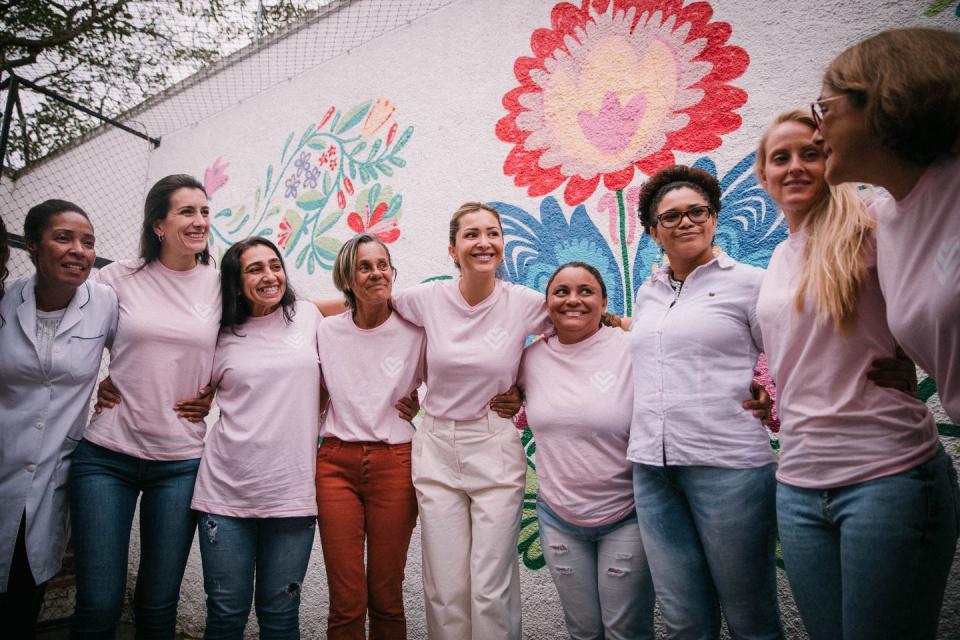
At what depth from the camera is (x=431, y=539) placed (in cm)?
212

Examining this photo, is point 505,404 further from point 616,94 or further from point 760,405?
point 616,94

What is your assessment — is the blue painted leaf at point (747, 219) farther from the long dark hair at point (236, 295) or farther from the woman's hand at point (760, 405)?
the long dark hair at point (236, 295)

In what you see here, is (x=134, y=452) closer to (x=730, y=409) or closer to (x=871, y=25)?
(x=730, y=409)

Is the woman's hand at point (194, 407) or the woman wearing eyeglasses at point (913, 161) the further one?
the woman's hand at point (194, 407)

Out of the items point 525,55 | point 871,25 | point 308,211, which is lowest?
point 308,211

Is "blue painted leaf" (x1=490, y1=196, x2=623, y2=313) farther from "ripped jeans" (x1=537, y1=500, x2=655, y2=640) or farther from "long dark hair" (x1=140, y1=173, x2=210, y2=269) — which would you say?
"long dark hair" (x1=140, y1=173, x2=210, y2=269)

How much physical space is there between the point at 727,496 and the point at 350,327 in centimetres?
157

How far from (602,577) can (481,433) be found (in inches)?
25.9

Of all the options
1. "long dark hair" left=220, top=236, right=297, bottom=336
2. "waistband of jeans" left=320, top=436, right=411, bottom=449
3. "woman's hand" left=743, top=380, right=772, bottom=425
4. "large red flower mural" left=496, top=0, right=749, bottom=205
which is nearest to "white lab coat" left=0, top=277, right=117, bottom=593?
"long dark hair" left=220, top=236, right=297, bottom=336

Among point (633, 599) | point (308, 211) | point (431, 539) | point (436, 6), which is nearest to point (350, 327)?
point (431, 539)

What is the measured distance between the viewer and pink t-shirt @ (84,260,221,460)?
7.03ft

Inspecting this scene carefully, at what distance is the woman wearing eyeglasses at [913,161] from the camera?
105cm

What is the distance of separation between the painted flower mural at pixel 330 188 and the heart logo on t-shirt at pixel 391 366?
1304 mm

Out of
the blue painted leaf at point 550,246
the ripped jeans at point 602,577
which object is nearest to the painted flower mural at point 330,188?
the blue painted leaf at point 550,246
